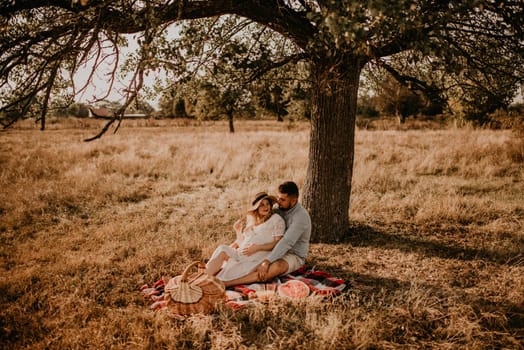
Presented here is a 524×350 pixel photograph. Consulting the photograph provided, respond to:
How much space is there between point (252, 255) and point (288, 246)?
1.72ft

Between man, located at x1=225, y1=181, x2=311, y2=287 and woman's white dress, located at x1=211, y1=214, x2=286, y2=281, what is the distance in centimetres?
8

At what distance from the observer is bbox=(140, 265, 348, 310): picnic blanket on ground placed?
4070 mm

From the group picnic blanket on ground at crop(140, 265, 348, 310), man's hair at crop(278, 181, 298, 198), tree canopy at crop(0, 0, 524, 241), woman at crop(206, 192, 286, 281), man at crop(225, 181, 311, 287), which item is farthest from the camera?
man's hair at crop(278, 181, 298, 198)

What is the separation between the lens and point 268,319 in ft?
12.3

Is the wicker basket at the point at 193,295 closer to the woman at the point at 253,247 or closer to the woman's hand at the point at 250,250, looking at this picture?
the woman at the point at 253,247

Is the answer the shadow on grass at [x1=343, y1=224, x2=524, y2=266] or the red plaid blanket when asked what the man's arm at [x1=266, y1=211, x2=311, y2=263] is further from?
the shadow on grass at [x1=343, y1=224, x2=524, y2=266]

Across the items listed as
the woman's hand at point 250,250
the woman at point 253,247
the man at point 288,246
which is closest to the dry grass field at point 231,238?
the man at point 288,246

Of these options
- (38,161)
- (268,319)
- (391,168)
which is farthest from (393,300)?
(38,161)

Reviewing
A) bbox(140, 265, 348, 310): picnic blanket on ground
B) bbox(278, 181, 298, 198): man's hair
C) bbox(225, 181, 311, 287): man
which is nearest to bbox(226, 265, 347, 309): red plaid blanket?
bbox(140, 265, 348, 310): picnic blanket on ground

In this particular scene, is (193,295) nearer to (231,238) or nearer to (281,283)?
(281,283)

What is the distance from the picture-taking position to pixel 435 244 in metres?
5.86

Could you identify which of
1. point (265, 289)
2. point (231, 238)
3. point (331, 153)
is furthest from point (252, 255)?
point (331, 153)

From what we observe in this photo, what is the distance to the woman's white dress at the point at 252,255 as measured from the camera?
179 inches

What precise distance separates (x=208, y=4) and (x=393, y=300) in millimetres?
4596
